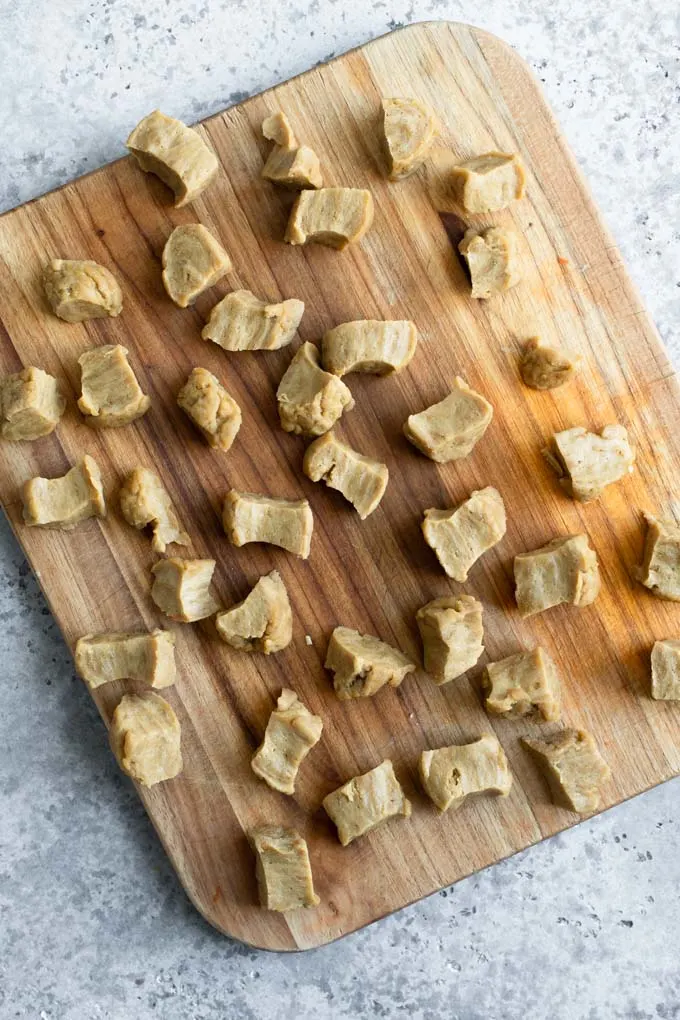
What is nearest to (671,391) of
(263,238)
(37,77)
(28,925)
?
(263,238)

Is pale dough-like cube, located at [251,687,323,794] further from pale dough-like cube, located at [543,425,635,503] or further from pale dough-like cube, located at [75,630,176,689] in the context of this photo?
pale dough-like cube, located at [543,425,635,503]

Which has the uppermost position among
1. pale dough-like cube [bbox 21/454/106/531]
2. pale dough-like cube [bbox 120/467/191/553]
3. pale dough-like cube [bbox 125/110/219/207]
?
pale dough-like cube [bbox 125/110/219/207]

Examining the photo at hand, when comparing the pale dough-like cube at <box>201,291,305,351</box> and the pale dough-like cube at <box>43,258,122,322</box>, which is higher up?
the pale dough-like cube at <box>43,258,122,322</box>

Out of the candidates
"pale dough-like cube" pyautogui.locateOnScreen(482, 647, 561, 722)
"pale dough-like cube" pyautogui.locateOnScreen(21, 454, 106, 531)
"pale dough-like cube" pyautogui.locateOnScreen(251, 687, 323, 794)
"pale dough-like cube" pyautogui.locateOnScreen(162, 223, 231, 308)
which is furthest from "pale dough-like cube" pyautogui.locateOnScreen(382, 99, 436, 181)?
"pale dough-like cube" pyautogui.locateOnScreen(251, 687, 323, 794)

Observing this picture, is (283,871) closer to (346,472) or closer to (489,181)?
(346,472)

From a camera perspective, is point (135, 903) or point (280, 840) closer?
point (280, 840)

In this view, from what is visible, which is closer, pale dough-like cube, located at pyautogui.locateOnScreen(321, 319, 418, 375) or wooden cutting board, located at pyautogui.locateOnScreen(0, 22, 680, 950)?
pale dough-like cube, located at pyautogui.locateOnScreen(321, 319, 418, 375)

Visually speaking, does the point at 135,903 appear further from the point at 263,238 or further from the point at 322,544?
the point at 263,238
